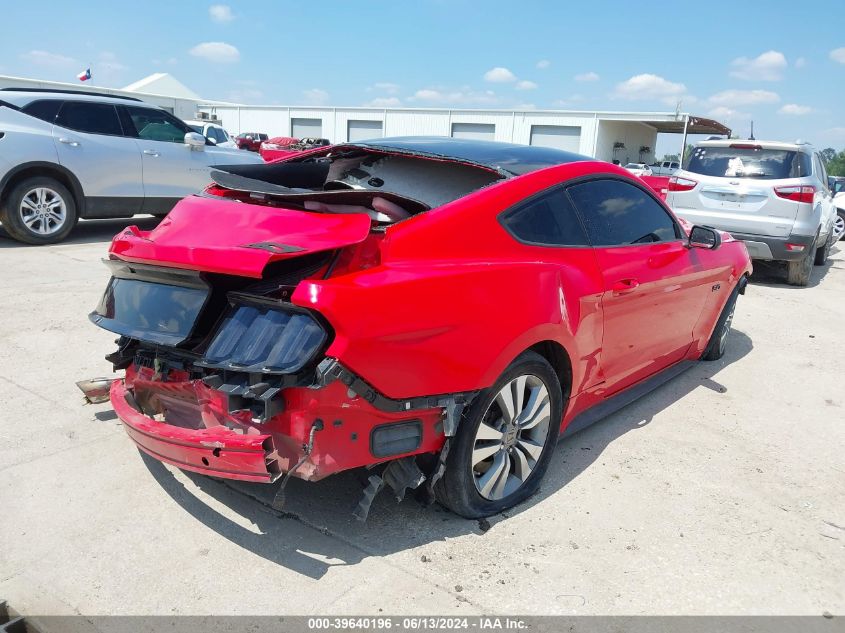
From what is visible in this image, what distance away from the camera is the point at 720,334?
212 inches

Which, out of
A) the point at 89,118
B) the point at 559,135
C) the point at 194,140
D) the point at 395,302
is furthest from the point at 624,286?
the point at 559,135

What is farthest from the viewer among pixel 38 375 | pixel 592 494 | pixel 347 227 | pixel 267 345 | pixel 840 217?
pixel 840 217

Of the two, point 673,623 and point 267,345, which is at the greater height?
point 267,345

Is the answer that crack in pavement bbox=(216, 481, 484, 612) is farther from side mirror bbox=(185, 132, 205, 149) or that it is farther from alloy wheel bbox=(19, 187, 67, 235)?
side mirror bbox=(185, 132, 205, 149)

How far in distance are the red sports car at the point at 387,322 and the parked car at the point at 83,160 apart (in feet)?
19.2

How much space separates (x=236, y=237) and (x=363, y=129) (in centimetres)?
4409

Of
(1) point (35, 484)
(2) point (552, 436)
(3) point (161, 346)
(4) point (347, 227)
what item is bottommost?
(1) point (35, 484)

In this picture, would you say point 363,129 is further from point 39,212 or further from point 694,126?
point 39,212

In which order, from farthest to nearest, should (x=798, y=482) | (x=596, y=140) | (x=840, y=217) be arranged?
(x=596, y=140) < (x=840, y=217) < (x=798, y=482)

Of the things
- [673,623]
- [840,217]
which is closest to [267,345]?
[673,623]

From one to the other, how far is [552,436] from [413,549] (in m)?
0.92

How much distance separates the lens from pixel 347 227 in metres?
2.57

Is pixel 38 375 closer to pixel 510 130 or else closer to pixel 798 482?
pixel 798 482

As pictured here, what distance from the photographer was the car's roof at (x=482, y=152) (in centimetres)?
329
